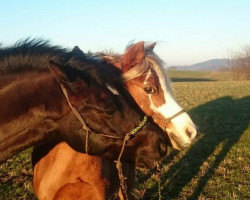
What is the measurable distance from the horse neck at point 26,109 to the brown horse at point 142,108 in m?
1.04

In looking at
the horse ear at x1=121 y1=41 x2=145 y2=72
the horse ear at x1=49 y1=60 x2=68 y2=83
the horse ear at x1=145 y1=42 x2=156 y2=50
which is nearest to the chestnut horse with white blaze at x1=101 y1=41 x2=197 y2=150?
the horse ear at x1=121 y1=41 x2=145 y2=72

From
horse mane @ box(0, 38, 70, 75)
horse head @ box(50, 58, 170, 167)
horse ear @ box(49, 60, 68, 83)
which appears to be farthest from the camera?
horse mane @ box(0, 38, 70, 75)

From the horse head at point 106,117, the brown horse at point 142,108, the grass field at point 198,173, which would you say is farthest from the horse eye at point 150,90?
the grass field at point 198,173

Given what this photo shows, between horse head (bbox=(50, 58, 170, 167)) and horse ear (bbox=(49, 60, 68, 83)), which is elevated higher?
horse ear (bbox=(49, 60, 68, 83))

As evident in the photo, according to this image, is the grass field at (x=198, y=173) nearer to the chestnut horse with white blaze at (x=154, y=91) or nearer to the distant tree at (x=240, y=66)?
the chestnut horse with white blaze at (x=154, y=91)

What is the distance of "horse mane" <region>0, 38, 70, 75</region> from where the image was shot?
3.06 m

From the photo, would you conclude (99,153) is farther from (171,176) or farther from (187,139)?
(171,176)

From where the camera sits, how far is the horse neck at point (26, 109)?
292cm

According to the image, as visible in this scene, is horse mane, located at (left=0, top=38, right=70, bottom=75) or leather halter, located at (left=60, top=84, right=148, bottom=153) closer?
leather halter, located at (left=60, top=84, right=148, bottom=153)

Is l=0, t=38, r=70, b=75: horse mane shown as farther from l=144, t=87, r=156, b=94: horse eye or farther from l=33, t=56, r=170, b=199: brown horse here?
l=144, t=87, r=156, b=94: horse eye

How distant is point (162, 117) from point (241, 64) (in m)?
70.2

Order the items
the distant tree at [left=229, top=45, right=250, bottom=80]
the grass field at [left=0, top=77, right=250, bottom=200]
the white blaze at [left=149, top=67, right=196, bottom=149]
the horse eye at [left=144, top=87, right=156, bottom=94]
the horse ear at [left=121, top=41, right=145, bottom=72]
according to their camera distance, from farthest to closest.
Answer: the distant tree at [left=229, top=45, right=250, bottom=80]
the grass field at [left=0, top=77, right=250, bottom=200]
the horse ear at [left=121, top=41, right=145, bottom=72]
the horse eye at [left=144, top=87, right=156, bottom=94]
the white blaze at [left=149, top=67, right=196, bottom=149]

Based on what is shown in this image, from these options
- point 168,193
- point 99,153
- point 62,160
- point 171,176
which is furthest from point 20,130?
point 171,176

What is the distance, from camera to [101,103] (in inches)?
114
